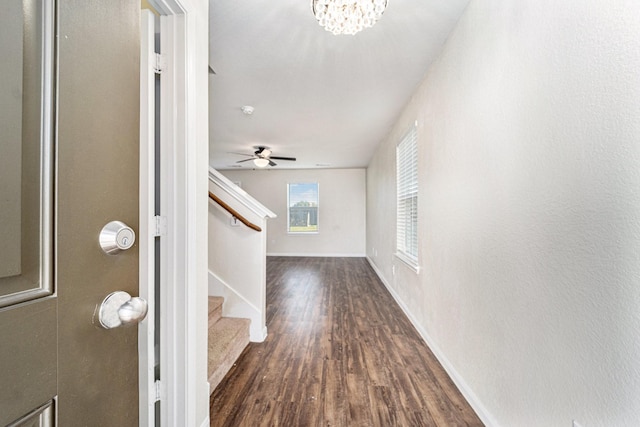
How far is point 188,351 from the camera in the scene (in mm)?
1229

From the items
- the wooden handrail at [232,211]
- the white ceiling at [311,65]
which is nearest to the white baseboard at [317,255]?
the white ceiling at [311,65]

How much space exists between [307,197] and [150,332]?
651cm

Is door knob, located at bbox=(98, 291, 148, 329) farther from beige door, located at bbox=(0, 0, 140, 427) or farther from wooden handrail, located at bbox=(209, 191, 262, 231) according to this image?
wooden handrail, located at bbox=(209, 191, 262, 231)

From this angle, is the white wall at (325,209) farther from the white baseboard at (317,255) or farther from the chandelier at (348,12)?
the chandelier at (348,12)

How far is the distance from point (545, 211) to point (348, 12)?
50.2 inches

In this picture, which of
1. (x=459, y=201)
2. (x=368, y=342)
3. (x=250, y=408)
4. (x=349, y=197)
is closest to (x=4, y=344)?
(x=250, y=408)

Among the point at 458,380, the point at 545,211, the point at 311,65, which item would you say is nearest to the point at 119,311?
the point at 545,211

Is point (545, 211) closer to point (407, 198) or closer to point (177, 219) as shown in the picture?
point (177, 219)

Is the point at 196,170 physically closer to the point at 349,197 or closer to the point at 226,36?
the point at 226,36

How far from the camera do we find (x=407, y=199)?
3.27 meters

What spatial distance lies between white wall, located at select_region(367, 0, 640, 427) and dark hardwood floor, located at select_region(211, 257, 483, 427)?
0.24 m

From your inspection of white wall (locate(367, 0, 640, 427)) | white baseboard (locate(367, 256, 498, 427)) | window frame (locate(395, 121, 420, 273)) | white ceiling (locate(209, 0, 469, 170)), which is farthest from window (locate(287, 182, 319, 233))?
white wall (locate(367, 0, 640, 427))

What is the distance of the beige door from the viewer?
14.7 inches

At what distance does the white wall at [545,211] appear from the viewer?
2.65 feet
